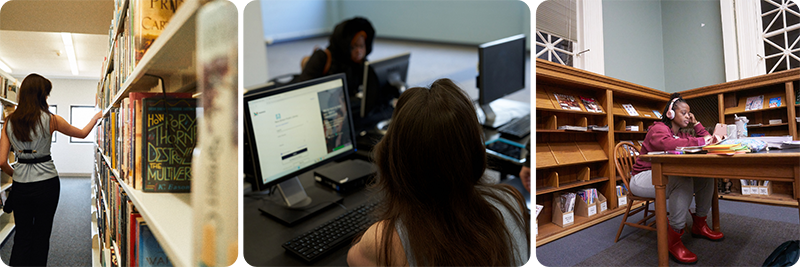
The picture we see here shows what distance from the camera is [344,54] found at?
312 centimetres

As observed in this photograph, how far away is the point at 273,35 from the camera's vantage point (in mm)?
7906

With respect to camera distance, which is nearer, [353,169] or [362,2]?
[353,169]

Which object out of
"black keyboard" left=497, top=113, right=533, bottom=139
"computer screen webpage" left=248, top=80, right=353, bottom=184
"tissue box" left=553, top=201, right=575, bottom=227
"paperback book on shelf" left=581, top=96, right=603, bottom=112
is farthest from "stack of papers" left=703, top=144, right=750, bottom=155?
"computer screen webpage" left=248, top=80, right=353, bottom=184

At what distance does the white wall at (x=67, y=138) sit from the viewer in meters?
0.64

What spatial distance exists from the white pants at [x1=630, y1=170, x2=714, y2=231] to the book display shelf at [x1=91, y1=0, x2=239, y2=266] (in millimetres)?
1305

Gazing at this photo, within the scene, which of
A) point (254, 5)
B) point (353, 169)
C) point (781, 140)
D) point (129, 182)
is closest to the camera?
point (129, 182)

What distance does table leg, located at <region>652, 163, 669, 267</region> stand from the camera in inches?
47.3

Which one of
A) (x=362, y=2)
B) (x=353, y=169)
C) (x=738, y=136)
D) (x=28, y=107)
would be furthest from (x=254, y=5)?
(x=362, y=2)

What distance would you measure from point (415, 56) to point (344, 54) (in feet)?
16.0

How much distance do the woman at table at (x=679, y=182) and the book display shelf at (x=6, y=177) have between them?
161 centimetres

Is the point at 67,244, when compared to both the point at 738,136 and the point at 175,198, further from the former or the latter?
the point at 738,136

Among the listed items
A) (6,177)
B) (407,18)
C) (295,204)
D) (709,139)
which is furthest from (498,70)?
(407,18)

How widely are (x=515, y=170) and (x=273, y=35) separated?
7.32 m

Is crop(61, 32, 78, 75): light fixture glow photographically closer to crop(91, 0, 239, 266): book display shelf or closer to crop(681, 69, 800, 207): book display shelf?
crop(91, 0, 239, 266): book display shelf
